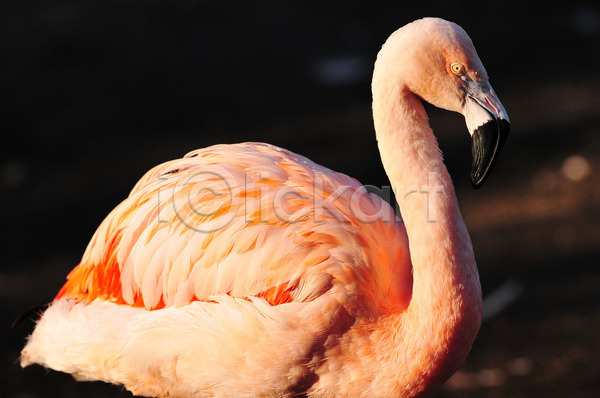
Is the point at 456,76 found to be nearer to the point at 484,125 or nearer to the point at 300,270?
the point at 484,125

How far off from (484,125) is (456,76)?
0.54ft

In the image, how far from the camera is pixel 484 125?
210 cm

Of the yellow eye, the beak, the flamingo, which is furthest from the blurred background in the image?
the yellow eye

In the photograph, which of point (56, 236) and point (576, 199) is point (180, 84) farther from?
point (576, 199)

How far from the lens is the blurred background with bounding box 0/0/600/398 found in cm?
370

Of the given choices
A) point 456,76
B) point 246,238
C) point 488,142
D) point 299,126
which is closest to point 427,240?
point 488,142

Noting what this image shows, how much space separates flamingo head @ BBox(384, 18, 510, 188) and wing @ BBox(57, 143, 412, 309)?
49 cm

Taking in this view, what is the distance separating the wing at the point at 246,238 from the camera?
239cm

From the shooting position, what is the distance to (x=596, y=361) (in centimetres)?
346

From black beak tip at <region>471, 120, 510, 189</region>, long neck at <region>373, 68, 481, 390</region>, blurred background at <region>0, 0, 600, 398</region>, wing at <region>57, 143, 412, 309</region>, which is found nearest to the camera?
black beak tip at <region>471, 120, 510, 189</region>

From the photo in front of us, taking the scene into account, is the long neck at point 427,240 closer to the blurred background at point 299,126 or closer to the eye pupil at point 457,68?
the eye pupil at point 457,68

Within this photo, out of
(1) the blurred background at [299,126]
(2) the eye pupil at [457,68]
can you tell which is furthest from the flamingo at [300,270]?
(1) the blurred background at [299,126]

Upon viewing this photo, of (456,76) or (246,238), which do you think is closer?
(456,76)

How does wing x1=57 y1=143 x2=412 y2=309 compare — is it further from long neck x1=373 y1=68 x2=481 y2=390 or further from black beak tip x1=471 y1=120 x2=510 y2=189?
black beak tip x1=471 y1=120 x2=510 y2=189
